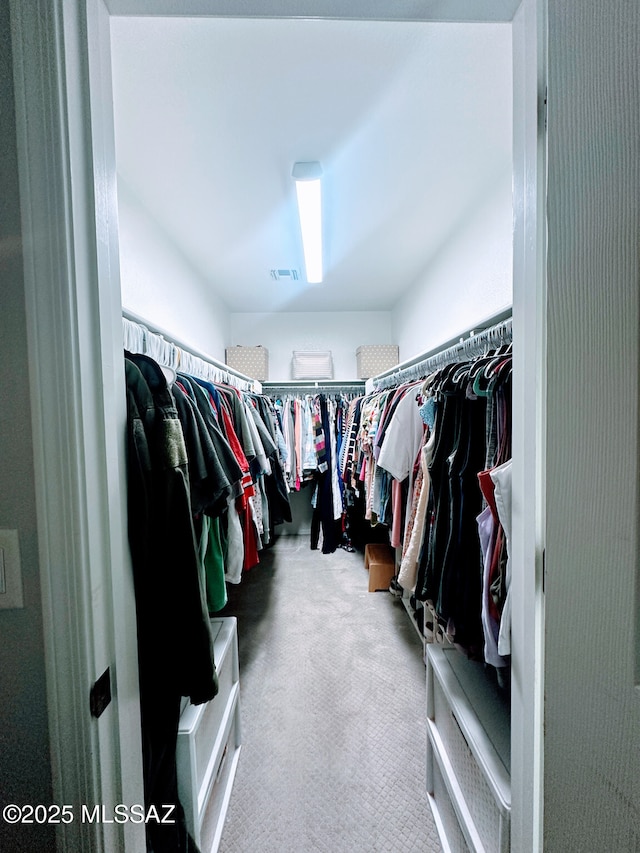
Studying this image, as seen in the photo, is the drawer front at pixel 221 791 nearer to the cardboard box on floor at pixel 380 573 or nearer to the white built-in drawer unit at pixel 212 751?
the white built-in drawer unit at pixel 212 751

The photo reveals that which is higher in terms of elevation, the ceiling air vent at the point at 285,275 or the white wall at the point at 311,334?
the ceiling air vent at the point at 285,275

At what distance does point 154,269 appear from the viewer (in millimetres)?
1871

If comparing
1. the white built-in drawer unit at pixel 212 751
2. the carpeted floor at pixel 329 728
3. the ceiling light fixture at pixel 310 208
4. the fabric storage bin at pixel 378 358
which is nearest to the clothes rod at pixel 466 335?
the fabric storage bin at pixel 378 358

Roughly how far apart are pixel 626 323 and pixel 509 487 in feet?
1.28

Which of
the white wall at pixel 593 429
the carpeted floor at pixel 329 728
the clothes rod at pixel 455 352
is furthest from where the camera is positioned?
the clothes rod at pixel 455 352

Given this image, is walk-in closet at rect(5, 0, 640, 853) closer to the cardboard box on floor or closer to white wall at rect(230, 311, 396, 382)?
the cardboard box on floor

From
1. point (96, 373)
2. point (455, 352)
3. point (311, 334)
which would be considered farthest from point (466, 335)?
point (311, 334)

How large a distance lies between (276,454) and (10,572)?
141 centimetres

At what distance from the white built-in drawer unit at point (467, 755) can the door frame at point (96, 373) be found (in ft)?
0.33

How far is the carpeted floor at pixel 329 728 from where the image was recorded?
97 cm

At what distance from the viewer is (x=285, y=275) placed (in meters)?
2.56

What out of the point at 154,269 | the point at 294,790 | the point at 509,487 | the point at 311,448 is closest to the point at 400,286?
the point at 311,448

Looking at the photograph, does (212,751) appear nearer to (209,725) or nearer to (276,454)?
(209,725)

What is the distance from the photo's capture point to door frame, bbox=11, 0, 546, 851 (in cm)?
45
